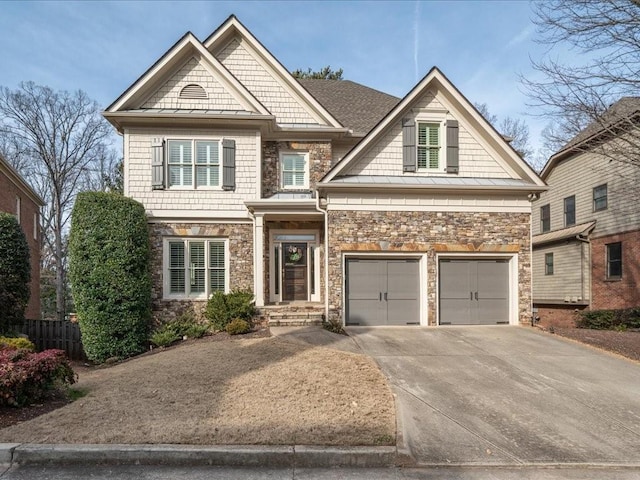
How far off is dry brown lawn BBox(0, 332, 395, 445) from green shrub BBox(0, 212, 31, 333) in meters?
4.30

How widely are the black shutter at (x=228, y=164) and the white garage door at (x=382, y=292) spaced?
172 inches

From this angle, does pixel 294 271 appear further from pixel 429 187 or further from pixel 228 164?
pixel 429 187

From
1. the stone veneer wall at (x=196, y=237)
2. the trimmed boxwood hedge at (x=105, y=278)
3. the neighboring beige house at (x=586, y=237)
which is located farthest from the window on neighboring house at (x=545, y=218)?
the trimmed boxwood hedge at (x=105, y=278)

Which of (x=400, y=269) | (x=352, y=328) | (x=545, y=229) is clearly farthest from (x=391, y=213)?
(x=545, y=229)

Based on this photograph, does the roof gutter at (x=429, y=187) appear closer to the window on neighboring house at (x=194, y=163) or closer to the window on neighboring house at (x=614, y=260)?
the window on neighboring house at (x=194, y=163)

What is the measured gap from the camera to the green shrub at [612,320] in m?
12.8

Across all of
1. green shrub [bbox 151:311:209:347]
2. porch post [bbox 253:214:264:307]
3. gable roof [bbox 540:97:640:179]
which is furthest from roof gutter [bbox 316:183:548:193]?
green shrub [bbox 151:311:209:347]

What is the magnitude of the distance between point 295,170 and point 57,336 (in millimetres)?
8930

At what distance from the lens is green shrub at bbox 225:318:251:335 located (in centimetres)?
1124

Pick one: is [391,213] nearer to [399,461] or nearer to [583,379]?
[583,379]

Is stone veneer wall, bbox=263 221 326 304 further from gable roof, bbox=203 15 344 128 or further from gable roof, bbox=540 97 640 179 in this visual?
gable roof, bbox=540 97 640 179

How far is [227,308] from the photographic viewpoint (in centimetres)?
1195

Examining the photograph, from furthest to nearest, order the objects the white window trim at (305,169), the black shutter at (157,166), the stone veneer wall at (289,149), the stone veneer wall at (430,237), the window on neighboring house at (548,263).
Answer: the window on neighboring house at (548,263)
the white window trim at (305,169)
the stone veneer wall at (289,149)
the black shutter at (157,166)
the stone veneer wall at (430,237)

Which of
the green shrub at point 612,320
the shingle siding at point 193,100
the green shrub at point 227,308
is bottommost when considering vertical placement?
the green shrub at point 612,320
